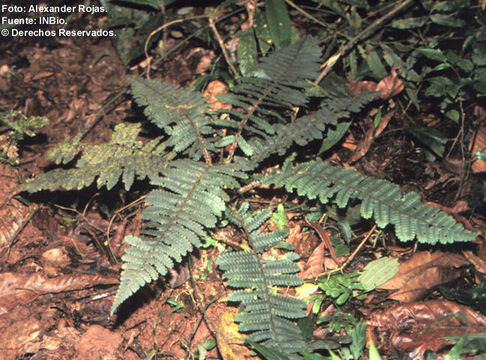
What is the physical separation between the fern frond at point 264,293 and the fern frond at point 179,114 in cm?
57

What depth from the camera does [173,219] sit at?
1944mm

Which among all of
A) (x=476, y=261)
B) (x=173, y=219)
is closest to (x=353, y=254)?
(x=476, y=261)

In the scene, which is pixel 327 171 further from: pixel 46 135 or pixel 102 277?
pixel 46 135

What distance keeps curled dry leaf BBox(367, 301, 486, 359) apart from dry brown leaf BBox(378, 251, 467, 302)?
0.25 feet

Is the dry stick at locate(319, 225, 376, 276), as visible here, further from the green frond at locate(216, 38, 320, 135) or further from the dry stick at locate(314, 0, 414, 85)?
the dry stick at locate(314, 0, 414, 85)

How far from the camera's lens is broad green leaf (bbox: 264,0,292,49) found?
2932 mm

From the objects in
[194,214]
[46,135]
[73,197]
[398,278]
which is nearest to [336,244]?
[398,278]

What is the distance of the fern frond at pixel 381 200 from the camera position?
6.09 ft

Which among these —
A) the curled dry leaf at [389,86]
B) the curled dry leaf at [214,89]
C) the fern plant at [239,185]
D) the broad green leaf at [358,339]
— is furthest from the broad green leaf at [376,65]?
the broad green leaf at [358,339]

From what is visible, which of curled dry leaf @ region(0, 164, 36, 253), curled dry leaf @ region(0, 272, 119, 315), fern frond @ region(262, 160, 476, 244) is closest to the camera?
fern frond @ region(262, 160, 476, 244)

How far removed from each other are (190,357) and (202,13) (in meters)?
2.75

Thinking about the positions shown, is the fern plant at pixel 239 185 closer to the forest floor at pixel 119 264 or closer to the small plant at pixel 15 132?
the forest floor at pixel 119 264

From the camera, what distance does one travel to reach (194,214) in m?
1.98

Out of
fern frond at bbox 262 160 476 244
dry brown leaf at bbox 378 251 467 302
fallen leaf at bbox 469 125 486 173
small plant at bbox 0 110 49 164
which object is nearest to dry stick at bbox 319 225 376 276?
dry brown leaf at bbox 378 251 467 302
